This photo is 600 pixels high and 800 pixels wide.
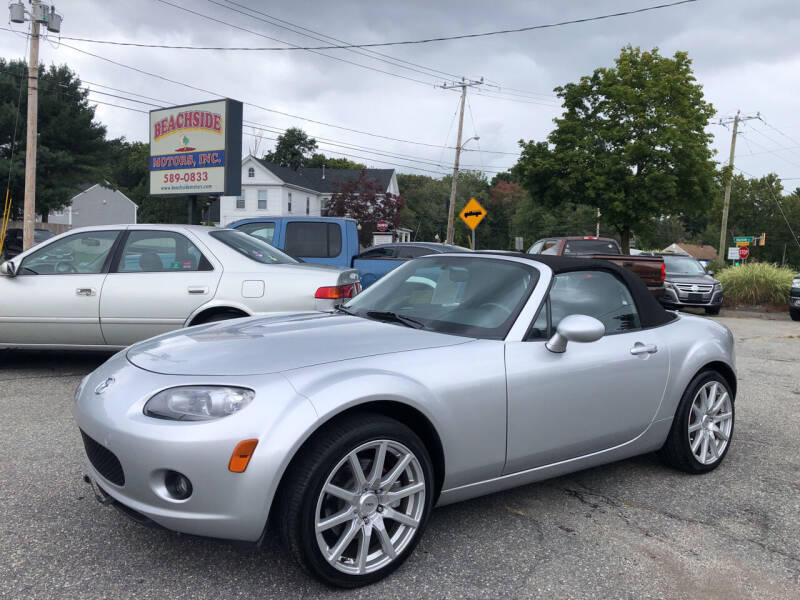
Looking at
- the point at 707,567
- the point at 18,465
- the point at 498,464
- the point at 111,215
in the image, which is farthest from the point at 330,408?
the point at 111,215

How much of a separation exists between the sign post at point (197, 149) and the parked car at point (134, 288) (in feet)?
28.9

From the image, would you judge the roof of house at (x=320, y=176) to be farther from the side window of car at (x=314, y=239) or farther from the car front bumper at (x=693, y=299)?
the side window of car at (x=314, y=239)

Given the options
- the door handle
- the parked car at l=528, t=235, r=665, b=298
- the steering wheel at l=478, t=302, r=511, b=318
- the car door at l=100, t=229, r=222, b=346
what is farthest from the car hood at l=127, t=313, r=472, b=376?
the parked car at l=528, t=235, r=665, b=298

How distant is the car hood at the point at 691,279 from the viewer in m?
16.5

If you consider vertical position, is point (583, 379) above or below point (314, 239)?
below

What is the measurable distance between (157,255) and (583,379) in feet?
14.4

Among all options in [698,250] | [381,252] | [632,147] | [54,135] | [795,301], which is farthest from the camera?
[698,250]

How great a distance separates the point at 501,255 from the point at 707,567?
1869 mm

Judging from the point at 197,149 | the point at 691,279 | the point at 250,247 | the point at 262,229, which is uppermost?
the point at 197,149

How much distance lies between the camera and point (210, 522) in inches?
93.0

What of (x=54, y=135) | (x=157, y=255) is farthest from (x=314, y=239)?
(x=54, y=135)

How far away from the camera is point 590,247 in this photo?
15.5 m

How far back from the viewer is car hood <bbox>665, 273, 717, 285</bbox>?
16.5 m

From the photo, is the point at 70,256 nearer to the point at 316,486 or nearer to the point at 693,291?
the point at 316,486
